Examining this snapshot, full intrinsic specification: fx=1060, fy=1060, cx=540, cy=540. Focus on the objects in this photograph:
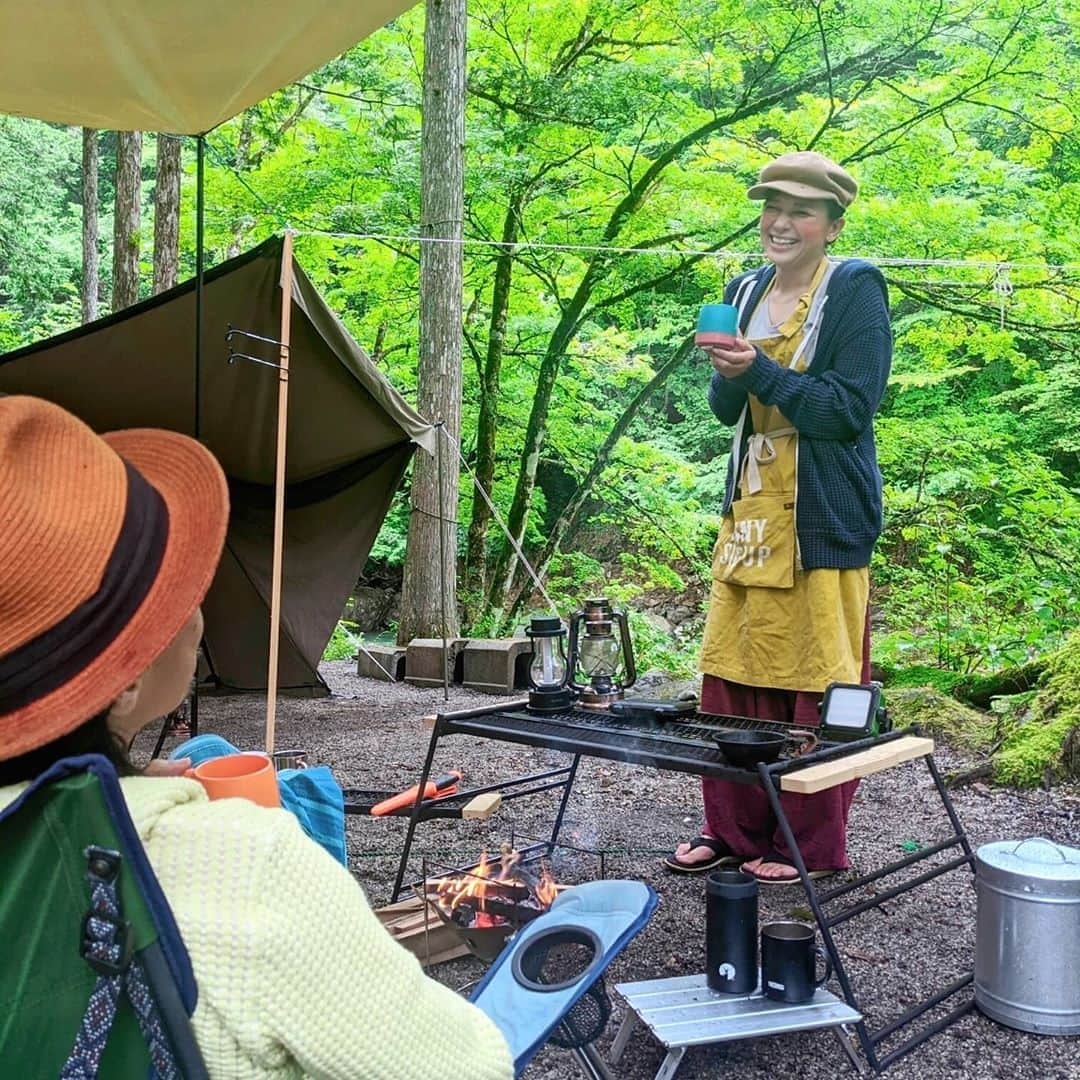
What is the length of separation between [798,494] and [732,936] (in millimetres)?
1130

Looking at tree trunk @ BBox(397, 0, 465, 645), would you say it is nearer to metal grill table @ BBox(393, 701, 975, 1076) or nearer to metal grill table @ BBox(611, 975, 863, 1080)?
metal grill table @ BBox(393, 701, 975, 1076)

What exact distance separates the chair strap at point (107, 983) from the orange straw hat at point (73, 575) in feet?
0.39

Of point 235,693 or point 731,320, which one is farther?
point 235,693

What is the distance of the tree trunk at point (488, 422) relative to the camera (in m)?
9.17

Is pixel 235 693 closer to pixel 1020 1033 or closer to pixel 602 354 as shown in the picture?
pixel 1020 1033

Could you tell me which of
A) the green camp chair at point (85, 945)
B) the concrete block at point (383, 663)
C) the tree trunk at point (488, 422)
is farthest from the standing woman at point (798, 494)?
the tree trunk at point (488, 422)

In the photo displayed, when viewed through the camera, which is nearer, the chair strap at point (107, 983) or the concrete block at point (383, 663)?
the chair strap at point (107, 983)

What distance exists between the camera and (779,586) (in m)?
2.60

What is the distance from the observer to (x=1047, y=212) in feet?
24.4

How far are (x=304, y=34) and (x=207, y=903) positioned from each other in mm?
2782

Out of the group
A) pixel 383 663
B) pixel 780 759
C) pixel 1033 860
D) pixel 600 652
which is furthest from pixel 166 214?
pixel 1033 860

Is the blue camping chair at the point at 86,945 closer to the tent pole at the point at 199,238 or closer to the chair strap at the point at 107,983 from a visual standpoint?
the chair strap at the point at 107,983

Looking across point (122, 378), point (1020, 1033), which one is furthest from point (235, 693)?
point (1020, 1033)

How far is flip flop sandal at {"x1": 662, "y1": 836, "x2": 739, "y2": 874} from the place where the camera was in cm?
278
